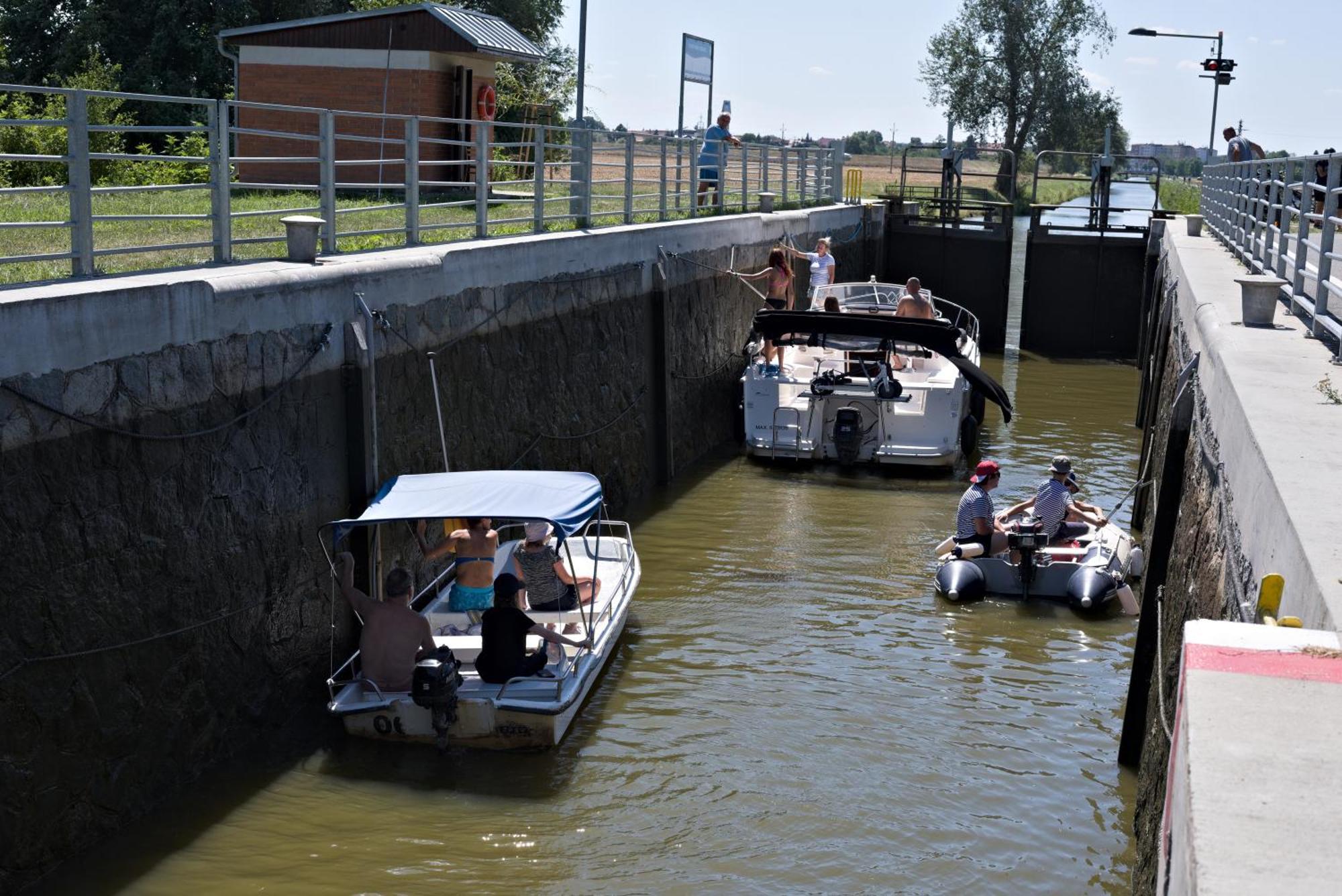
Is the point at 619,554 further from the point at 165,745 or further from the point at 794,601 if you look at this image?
the point at 165,745

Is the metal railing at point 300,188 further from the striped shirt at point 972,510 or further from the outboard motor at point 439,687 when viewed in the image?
the striped shirt at point 972,510

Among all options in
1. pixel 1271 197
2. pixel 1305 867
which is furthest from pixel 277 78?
pixel 1305 867

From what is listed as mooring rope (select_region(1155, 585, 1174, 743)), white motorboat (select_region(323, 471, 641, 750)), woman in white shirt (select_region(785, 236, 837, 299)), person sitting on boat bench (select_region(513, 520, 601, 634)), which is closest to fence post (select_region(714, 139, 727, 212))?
woman in white shirt (select_region(785, 236, 837, 299))

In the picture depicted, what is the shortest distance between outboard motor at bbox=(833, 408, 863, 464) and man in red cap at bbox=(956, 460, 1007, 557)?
4511 millimetres

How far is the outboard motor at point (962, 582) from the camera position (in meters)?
12.9

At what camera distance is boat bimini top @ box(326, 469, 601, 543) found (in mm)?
9414

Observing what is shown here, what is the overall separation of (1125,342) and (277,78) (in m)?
18.0

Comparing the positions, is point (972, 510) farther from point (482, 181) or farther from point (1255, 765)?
point (1255, 765)

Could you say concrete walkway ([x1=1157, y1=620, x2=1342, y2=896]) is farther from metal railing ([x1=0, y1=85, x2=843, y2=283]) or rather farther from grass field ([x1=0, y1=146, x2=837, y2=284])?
grass field ([x1=0, y1=146, x2=837, y2=284])

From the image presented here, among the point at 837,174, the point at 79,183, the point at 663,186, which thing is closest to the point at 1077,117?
the point at 837,174

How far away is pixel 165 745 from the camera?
8.22 metres

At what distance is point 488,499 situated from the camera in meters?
9.66

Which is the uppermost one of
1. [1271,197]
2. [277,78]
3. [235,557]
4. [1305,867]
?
[277,78]

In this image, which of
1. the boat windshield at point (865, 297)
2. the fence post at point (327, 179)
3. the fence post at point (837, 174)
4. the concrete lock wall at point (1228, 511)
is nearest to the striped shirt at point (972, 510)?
the concrete lock wall at point (1228, 511)
